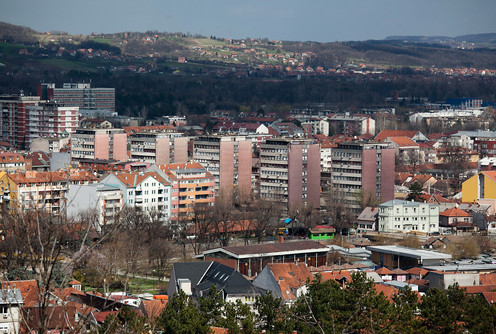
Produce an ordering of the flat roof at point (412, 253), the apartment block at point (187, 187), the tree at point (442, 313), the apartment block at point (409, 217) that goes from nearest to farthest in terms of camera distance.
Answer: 1. the tree at point (442, 313)
2. the flat roof at point (412, 253)
3. the apartment block at point (409, 217)
4. the apartment block at point (187, 187)

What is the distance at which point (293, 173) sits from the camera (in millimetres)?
29688

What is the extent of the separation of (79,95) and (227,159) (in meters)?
24.9

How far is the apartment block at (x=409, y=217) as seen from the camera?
86.8 ft

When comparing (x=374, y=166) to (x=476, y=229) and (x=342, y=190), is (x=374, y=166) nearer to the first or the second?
(x=342, y=190)

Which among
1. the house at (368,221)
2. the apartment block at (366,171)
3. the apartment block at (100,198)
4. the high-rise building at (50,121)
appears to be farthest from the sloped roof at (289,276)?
the high-rise building at (50,121)

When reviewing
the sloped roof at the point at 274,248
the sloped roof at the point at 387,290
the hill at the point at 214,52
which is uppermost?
the hill at the point at 214,52

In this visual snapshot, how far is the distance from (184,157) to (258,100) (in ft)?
124

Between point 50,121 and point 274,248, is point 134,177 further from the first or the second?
point 50,121

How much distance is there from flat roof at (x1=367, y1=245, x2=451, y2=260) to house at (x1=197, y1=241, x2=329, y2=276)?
145cm

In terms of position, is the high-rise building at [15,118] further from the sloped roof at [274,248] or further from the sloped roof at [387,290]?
the sloped roof at [387,290]

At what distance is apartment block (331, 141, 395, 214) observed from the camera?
29.5 metres

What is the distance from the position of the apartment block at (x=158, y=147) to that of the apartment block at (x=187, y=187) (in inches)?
176

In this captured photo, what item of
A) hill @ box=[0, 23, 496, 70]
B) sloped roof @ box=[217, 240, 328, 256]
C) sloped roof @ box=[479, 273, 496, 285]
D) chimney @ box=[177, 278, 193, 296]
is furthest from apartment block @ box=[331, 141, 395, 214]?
hill @ box=[0, 23, 496, 70]

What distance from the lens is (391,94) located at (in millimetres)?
78188
